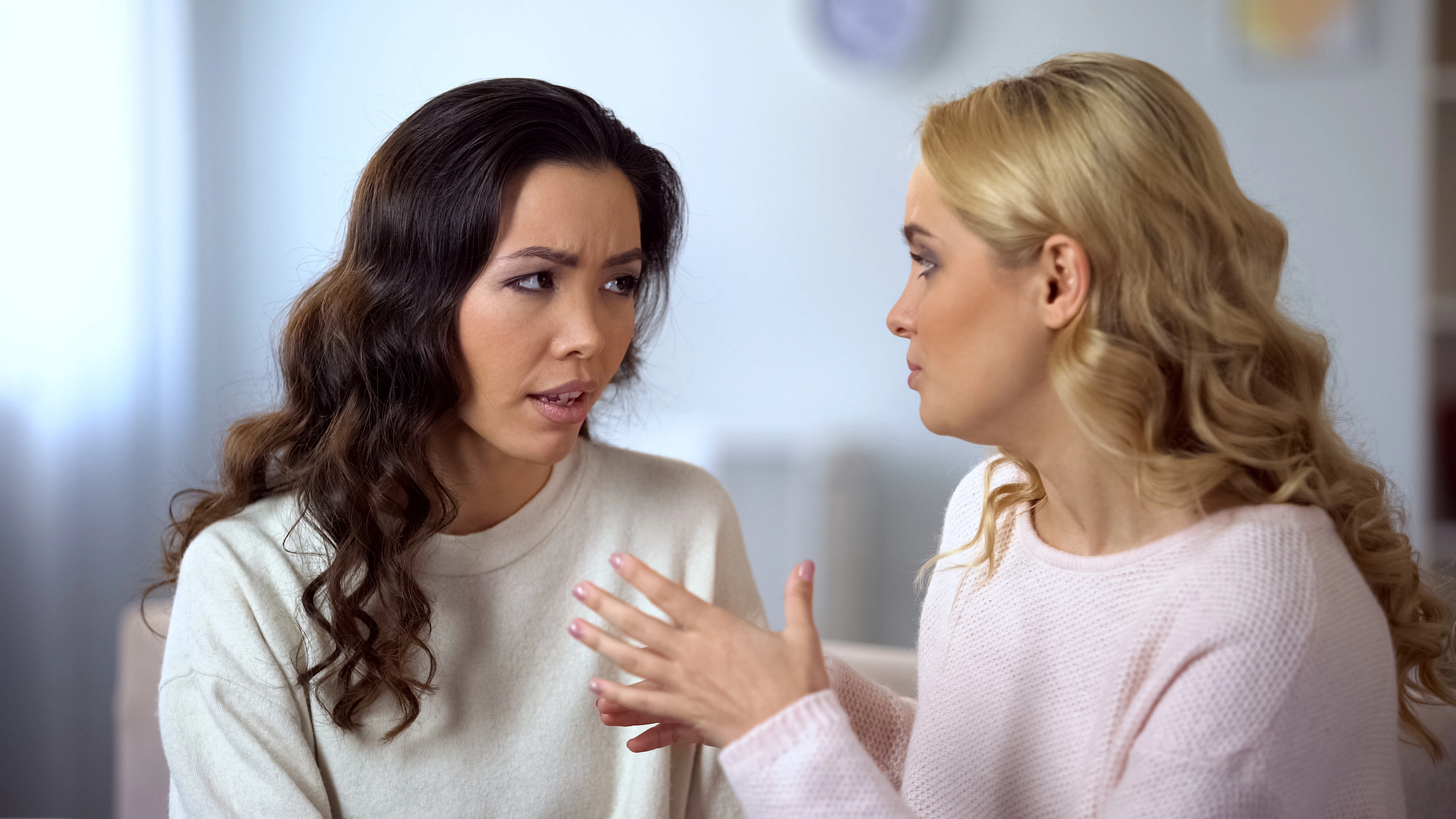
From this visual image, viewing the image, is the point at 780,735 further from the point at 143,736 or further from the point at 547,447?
the point at 143,736

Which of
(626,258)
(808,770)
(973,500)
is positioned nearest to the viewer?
(808,770)

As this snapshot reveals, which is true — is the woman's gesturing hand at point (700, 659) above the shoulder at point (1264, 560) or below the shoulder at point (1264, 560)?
below

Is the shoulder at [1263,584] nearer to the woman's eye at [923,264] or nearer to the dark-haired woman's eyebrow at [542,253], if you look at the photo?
the woman's eye at [923,264]

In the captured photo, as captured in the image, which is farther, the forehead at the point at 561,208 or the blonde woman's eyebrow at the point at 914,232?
the forehead at the point at 561,208

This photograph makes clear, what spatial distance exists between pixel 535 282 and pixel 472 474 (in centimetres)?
27

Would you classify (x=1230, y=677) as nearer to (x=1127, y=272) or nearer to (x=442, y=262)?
(x=1127, y=272)

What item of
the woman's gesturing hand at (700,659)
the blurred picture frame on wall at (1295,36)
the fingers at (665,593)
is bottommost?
the woman's gesturing hand at (700,659)

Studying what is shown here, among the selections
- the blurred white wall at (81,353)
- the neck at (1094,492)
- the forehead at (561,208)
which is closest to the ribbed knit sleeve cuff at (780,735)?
Answer: the neck at (1094,492)

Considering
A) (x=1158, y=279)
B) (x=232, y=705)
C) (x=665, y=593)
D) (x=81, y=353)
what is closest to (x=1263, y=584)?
(x=1158, y=279)

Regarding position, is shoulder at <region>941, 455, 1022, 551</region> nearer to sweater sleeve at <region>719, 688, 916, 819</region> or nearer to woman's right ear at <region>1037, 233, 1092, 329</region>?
woman's right ear at <region>1037, 233, 1092, 329</region>

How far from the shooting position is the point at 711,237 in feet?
9.91

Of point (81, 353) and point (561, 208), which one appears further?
point (81, 353)

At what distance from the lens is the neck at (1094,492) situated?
1.03 m

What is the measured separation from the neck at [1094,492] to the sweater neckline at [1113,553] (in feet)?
0.04
